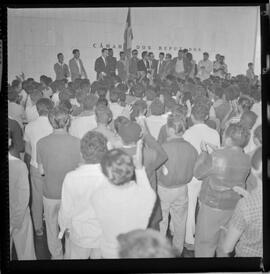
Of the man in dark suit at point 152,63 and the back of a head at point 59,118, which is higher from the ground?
the man in dark suit at point 152,63

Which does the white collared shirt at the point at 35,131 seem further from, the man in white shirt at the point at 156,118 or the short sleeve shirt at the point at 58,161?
the man in white shirt at the point at 156,118

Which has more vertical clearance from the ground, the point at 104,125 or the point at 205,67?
the point at 205,67

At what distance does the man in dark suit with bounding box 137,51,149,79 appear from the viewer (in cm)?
224

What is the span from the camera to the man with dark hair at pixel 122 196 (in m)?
2.21

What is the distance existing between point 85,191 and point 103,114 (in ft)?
1.34

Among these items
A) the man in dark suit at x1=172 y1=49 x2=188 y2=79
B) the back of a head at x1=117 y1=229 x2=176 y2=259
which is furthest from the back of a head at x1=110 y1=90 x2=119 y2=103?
the back of a head at x1=117 y1=229 x2=176 y2=259

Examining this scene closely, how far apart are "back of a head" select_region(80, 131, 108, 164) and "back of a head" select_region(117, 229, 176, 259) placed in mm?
425

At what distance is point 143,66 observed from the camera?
2240 mm

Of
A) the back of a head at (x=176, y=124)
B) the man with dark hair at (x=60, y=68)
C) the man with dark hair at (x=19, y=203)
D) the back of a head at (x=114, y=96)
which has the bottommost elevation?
the man with dark hair at (x=19, y=203)

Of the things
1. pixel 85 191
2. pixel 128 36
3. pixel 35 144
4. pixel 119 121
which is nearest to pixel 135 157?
pixel 119 121

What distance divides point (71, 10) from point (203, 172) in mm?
1085

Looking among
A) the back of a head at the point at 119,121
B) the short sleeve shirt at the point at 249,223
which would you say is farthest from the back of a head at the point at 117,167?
the short sleeve shirt at the point at 249,223

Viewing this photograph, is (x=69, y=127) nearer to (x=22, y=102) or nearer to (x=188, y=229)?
(x=22, y=102)

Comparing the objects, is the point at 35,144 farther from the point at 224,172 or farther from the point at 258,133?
the point at 258,133
